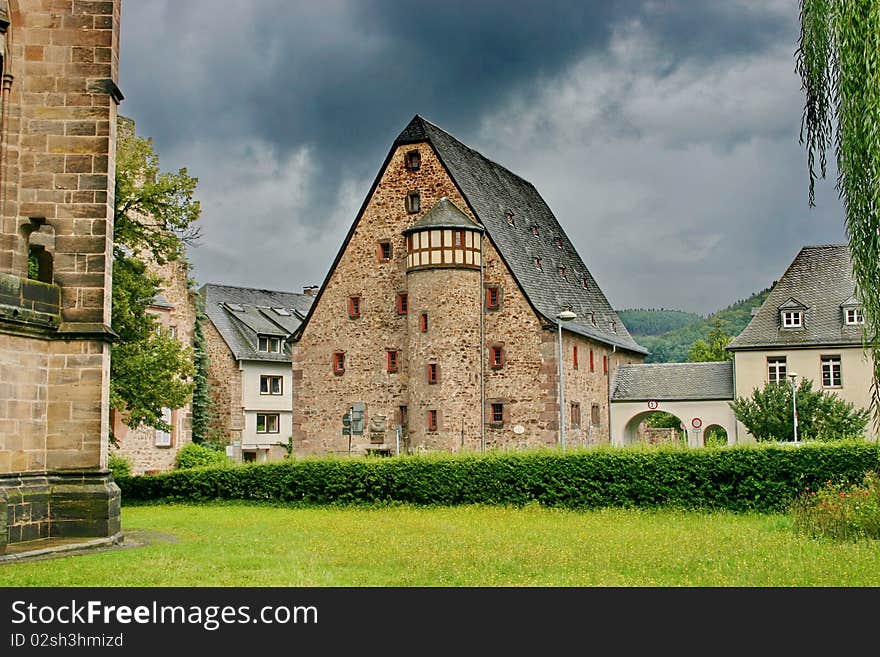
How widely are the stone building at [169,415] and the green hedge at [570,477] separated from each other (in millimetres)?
14917

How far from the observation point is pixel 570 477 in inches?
1029

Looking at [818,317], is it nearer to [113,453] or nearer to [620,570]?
[113,453]

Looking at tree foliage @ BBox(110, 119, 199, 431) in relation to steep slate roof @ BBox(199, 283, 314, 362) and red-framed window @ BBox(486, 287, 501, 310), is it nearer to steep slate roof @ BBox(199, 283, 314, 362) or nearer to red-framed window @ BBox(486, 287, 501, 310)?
red-framed window @ BBox(486, 287, 501, 310)

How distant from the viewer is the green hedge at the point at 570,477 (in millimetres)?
24047

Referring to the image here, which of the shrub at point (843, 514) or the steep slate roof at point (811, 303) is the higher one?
the steep slate roof at point (811, 303)

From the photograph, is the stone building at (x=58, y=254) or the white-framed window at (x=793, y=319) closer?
the stone building at (x=58, y=254)

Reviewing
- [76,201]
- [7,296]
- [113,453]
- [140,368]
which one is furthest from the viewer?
[113,453]

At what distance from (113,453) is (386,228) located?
1495 cm

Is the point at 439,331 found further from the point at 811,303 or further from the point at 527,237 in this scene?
the point at 811,303

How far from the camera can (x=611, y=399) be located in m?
50.8

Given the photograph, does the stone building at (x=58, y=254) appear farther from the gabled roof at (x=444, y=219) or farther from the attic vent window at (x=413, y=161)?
the attic vent window at (x=413, y=161)

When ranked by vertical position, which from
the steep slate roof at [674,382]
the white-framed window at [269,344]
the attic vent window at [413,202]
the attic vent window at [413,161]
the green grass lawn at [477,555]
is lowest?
the green grass lawn at [477,555]

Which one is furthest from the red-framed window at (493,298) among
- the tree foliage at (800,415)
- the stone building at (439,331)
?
the tree foliage at (800,415)
